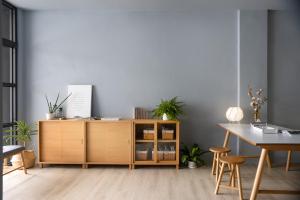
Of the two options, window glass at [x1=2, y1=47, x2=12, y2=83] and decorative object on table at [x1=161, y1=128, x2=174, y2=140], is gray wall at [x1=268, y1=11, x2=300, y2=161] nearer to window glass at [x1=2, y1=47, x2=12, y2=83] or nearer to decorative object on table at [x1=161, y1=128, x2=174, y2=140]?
decorative object on table at [x1=161, y1=128, x2=174, y2=140]

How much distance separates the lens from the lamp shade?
17.0ft

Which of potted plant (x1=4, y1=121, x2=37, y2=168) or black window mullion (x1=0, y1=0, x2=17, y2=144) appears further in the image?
black window mullion (x1=0, y1=0, x2=17, y2=144)

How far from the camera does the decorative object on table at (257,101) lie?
5.21 meters

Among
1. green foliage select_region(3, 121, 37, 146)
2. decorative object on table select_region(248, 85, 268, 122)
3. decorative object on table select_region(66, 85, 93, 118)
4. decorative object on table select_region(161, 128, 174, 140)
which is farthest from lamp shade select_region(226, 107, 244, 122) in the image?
green foliage select_region(3, 121, 37, 146)

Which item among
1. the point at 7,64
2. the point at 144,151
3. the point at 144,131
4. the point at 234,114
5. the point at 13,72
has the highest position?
→ the point at 7,64

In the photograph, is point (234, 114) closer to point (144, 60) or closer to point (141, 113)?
point (141, 113)

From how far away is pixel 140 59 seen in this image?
5691 millimetres

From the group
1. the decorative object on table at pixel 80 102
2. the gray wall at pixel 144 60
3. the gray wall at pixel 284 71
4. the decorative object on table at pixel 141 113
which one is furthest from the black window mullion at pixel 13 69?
the gray wall at pixel 284 71

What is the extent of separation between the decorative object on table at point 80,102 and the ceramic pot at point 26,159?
0.93 m

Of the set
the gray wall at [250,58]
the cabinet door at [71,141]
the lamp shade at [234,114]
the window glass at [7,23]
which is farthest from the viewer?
the gray wall at [250,58]

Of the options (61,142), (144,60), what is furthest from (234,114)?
(61,142)

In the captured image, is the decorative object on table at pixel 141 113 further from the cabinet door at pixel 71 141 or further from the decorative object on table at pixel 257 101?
A: the decorative object on table at pixel 257 101

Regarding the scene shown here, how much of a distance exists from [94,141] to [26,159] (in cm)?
120

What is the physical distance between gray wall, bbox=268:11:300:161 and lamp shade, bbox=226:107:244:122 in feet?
2.62
